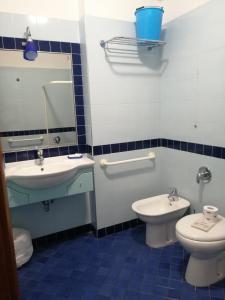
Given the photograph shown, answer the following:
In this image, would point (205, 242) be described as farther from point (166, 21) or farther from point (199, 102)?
point (166, 21)

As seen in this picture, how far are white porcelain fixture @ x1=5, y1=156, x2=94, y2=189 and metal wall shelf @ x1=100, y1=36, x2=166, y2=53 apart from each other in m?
Result: 1.03

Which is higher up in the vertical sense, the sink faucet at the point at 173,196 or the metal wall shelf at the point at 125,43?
the metal wall shelf at the point at 125,43

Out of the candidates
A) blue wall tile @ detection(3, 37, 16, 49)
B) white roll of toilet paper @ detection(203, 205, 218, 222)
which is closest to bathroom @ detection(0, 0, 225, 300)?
blue wall tile @ detection(3, 37, 16, 49)

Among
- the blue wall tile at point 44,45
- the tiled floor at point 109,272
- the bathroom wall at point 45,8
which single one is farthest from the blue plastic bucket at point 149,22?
the tiled floor at point 109,272

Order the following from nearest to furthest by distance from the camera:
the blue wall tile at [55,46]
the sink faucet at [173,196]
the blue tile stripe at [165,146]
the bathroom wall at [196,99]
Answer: the bathroom wall at [196,99], the blue tile stripe at [165,146], the blue wall tile at [55,46], the sink faucet at [173,196]

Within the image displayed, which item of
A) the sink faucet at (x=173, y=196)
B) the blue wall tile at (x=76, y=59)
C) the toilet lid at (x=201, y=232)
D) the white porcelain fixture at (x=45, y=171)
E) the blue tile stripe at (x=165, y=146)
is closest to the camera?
the toilet lid at (x=201, y=232)

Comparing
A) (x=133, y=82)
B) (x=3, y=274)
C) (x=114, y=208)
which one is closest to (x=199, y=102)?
(x=133, y=82)

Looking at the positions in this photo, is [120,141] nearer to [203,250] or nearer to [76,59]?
[76,59]

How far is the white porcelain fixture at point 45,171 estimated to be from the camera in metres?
1.74

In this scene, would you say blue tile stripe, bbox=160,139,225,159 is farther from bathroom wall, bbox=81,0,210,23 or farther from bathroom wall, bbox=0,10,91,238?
bathroom wall, bbox=81,0,210,23

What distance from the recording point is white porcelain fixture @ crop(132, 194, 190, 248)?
207cm

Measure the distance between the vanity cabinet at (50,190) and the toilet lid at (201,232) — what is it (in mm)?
837

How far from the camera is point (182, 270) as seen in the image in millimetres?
1884

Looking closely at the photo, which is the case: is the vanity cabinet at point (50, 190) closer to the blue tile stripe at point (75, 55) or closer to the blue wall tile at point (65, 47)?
the blue tile stripe at point (75, 55)
